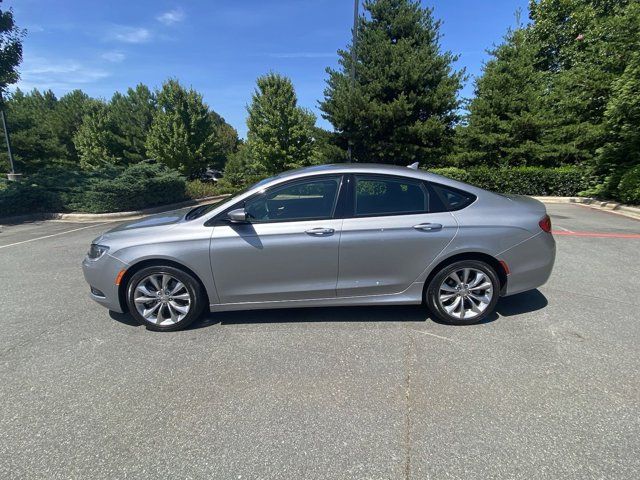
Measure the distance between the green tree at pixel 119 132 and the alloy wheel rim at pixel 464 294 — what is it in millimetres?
30057

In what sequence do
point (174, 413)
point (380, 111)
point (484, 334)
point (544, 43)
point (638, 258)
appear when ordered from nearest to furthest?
point (174, 413)
point (484, 334)
point (638, 258)
point (380, 111)
point (544, 43)

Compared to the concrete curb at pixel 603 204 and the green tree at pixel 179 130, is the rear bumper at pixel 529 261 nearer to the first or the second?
the concrete curb at pixel 603 204

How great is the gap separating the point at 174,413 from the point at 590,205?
15254 mm

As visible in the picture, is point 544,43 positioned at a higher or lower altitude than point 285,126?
higher

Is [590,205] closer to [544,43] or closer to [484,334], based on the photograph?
[484,334]

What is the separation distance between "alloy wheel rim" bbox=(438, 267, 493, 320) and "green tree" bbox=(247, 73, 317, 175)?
18.5 meters

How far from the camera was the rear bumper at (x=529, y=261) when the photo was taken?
3.61 meters

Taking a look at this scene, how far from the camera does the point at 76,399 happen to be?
2674 millimetres

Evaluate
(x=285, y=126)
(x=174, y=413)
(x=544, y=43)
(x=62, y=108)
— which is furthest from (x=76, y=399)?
(x=62, y=108)

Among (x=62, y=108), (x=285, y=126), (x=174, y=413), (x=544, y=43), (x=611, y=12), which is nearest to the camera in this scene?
(x=174, y=413)

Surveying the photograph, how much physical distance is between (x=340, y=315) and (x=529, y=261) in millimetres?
2012

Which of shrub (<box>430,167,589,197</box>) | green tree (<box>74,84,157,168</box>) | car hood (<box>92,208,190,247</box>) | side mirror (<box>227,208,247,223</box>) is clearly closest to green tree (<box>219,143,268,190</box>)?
green tree (<box>74,84,157,168</box>)

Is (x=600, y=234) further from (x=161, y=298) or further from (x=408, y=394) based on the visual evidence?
(x=161, y=298)

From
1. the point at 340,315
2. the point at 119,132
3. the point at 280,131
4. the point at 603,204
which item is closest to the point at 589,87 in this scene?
the point at 603,204
